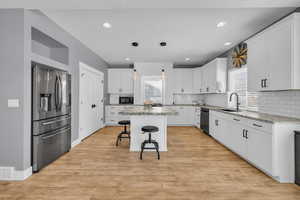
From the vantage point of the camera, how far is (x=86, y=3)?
2.09 meters

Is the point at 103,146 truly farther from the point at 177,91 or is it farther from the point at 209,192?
the point at 177,91

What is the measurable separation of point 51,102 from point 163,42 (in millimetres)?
2870

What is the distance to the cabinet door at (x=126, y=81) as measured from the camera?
22.0 ft

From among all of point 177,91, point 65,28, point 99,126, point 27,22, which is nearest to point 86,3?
point 27,22

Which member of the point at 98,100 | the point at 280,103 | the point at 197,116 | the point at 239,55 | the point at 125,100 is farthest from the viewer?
the point at 125,100

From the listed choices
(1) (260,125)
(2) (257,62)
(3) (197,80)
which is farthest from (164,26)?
(3) (197,80)

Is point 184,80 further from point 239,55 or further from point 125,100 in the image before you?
point 239,55

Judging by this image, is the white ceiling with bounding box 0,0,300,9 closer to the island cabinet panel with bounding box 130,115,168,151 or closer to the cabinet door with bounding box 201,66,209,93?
the island cabinet panel with bounding box 130,115,168,151

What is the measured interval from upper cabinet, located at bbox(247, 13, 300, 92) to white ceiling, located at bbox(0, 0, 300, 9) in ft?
1.14

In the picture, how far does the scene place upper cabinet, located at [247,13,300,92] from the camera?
2225 mm

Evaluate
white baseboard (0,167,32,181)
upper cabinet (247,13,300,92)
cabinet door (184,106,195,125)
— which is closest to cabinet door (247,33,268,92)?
upper cabinet (247,13,300,92)

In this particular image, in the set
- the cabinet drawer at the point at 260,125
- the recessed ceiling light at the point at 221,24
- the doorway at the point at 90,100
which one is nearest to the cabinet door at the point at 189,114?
the doorway at the point at 90,100

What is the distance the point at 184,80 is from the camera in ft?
22.1

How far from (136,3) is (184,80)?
4.96 m
